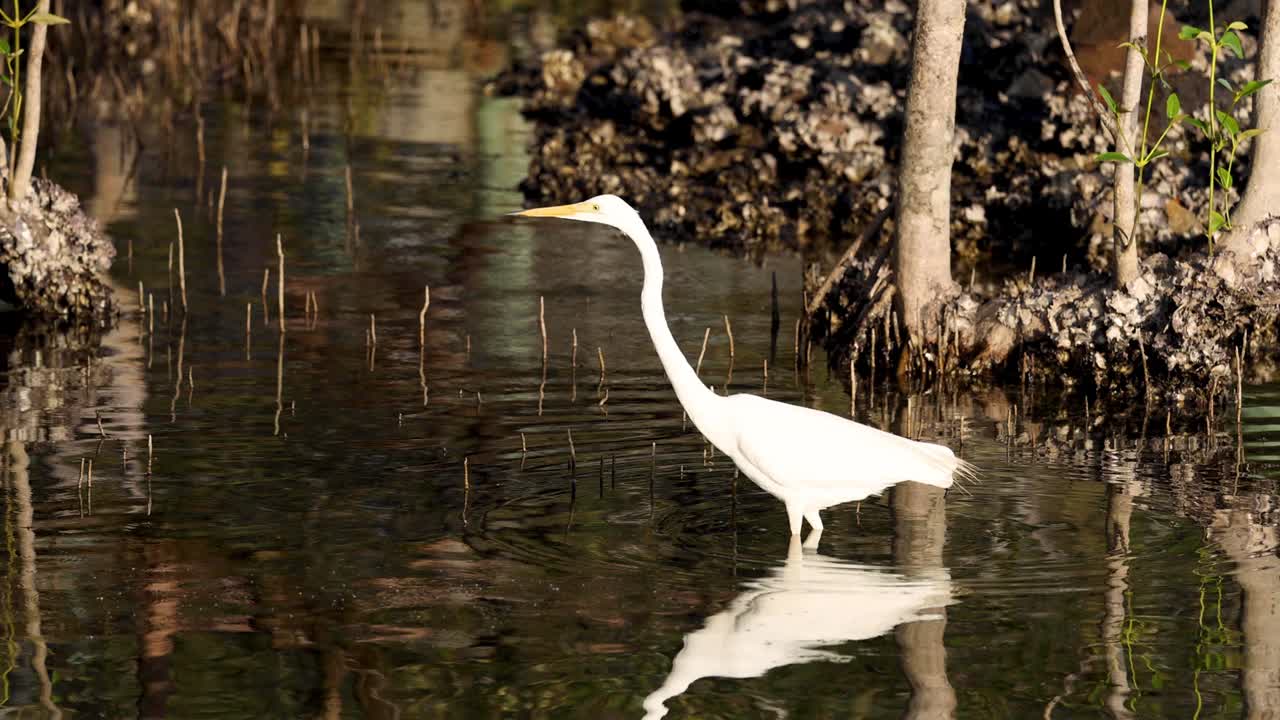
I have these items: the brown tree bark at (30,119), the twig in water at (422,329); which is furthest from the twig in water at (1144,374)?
the brown tree bark at (30,119)

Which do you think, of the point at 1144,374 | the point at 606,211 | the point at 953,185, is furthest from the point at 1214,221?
the point at 953,185

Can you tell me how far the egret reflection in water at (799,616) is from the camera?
8297 millimetres

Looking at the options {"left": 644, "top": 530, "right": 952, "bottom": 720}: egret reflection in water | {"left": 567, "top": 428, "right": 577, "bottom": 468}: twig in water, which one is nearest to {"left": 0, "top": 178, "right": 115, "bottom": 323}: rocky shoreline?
{"left": 567, "top": 428, "right": 577, "bottom": 468}: twig in water

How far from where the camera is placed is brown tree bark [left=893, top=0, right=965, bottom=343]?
533 inches

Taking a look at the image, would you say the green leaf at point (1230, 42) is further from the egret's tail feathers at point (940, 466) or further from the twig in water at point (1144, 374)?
the egret's tail feathers at point (940, 466)

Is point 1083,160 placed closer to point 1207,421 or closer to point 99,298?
point 1207,421

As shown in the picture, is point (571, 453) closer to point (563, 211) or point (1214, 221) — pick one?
point (563, 211)

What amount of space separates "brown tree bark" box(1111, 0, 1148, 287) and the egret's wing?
420 cm

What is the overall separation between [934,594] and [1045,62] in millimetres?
14249

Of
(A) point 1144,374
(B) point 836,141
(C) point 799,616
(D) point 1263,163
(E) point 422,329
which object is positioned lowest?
(C) point 799,616

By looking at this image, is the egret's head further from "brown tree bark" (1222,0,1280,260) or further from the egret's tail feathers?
"brown tree bark" (1222,0,1280,260)

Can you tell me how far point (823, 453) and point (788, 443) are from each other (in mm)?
182

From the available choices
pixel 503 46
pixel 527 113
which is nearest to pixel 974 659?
pixel 527 113

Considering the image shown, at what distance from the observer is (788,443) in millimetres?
9719
